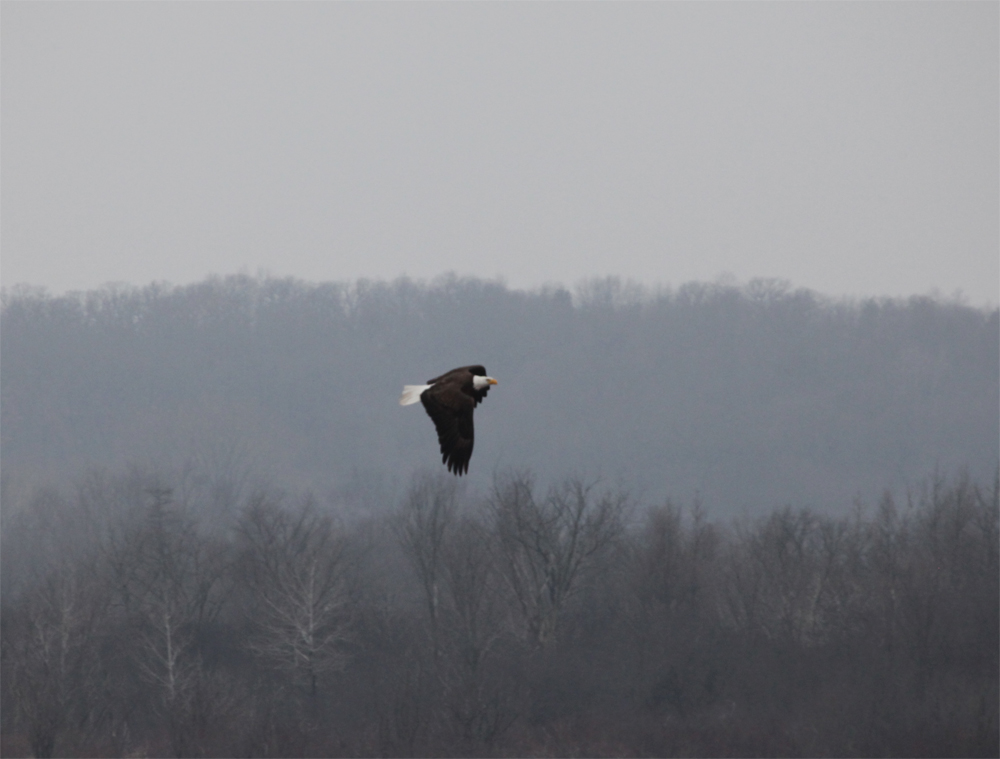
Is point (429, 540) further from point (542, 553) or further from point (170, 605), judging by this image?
point (170, 605)

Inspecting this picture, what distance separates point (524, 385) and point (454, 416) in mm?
98699

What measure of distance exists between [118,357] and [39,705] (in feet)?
284

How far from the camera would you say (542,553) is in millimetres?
47594

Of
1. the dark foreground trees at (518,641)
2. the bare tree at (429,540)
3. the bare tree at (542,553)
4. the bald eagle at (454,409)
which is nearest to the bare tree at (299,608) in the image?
the dark foreground trees at (518,641)

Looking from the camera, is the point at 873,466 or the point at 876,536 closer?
the point at 876,536

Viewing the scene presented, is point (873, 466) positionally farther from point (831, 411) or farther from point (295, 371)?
point (295, 371)

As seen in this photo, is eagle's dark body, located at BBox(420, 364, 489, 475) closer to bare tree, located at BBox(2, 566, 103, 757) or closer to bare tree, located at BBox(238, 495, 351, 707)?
bare tree, located at BBox(2, 566, 103, 757)

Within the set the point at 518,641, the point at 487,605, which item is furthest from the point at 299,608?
the point at 518,641

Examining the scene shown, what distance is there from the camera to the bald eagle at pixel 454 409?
16969mm

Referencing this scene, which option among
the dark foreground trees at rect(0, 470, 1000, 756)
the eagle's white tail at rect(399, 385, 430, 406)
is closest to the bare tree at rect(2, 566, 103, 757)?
the dark foreground trees at rect(0, 470, 1000, 756)

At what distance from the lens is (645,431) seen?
358 ft

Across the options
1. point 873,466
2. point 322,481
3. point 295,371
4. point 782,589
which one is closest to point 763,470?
point 873,466

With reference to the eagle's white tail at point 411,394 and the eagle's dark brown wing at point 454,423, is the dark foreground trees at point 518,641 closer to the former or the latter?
the eagle's white tail at point 411,394

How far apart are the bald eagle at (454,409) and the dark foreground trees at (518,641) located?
21.0 meters
